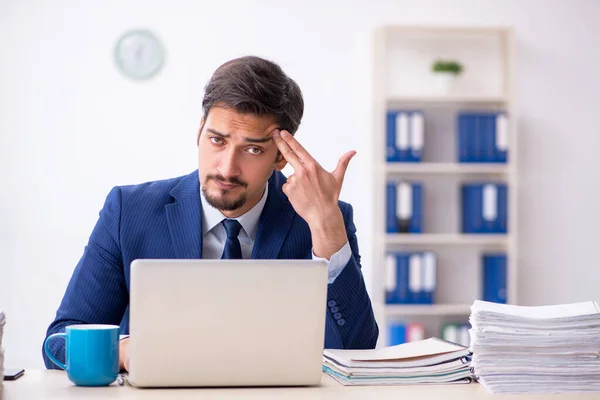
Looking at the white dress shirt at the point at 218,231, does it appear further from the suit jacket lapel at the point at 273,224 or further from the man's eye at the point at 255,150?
the man's eye at the point at 255,150

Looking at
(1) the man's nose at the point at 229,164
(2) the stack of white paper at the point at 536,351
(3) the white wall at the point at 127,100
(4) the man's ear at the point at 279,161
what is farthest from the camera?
(3) the white wall at the point at 127,100

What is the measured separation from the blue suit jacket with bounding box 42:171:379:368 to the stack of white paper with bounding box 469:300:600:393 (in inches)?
17.4

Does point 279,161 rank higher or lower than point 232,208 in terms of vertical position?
higher

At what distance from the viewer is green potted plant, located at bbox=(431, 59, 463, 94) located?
4230 millimetres

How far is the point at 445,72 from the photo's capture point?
423cm

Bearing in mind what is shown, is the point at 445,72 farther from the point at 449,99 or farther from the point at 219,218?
the point at 219,218

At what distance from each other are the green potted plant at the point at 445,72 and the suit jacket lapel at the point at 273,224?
227 centimetres

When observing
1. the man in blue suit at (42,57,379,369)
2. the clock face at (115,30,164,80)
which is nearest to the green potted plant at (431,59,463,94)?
the clock face at (115,30,164,80)

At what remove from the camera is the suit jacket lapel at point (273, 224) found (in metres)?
2.07

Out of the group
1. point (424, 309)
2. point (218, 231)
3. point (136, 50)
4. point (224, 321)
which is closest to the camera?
point (224, 321)

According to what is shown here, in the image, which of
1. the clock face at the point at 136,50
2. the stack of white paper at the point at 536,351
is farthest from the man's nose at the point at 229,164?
the clock face at the point at 136,50

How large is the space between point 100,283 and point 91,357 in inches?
23.5

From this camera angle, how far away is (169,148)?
4242 mm

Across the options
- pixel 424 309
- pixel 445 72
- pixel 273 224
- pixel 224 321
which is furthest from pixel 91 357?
pixel 445 72
